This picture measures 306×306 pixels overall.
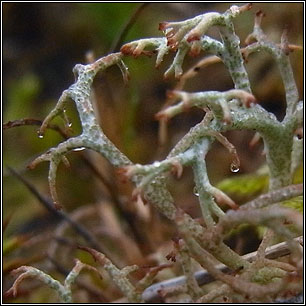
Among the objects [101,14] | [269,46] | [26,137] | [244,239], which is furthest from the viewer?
[101,14]

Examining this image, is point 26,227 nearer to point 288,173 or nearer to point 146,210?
point 146,210

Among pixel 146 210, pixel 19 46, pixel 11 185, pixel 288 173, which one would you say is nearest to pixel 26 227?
pixel 11 185

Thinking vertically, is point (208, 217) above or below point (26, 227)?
below

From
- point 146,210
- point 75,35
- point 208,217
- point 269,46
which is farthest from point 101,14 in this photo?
point 208,217

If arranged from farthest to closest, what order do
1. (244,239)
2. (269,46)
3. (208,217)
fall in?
(244,239), (269,46), (208,217)

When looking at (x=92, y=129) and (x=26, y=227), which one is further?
(x=26, y=227)

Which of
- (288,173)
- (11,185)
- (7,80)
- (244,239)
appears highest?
(7,80)
